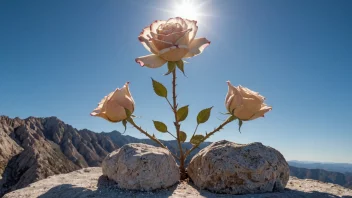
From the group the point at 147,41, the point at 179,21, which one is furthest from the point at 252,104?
the point at 147,41

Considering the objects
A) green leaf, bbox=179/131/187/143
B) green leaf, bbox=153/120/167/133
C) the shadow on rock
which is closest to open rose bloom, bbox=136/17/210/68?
green leaf, bbox=153/120/167/133

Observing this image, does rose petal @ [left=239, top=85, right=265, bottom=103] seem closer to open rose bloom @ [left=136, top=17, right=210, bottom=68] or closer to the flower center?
open rose bloom @ [left=136, top=17, right=210, bottom=68]

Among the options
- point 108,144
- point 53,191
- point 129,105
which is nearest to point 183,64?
point 129,105

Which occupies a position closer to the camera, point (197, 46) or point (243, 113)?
point (197, 46)

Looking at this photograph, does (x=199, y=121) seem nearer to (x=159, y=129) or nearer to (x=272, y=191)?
(x=159, y=129)

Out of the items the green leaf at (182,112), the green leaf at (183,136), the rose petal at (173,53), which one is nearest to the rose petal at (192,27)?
the rose petal at (173,53)

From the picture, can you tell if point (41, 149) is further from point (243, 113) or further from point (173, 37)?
point (173, 37)

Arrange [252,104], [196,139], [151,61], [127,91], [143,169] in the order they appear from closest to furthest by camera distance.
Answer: [151,61] < [252,104] < [143,169] < [127,91] < [196,139]
